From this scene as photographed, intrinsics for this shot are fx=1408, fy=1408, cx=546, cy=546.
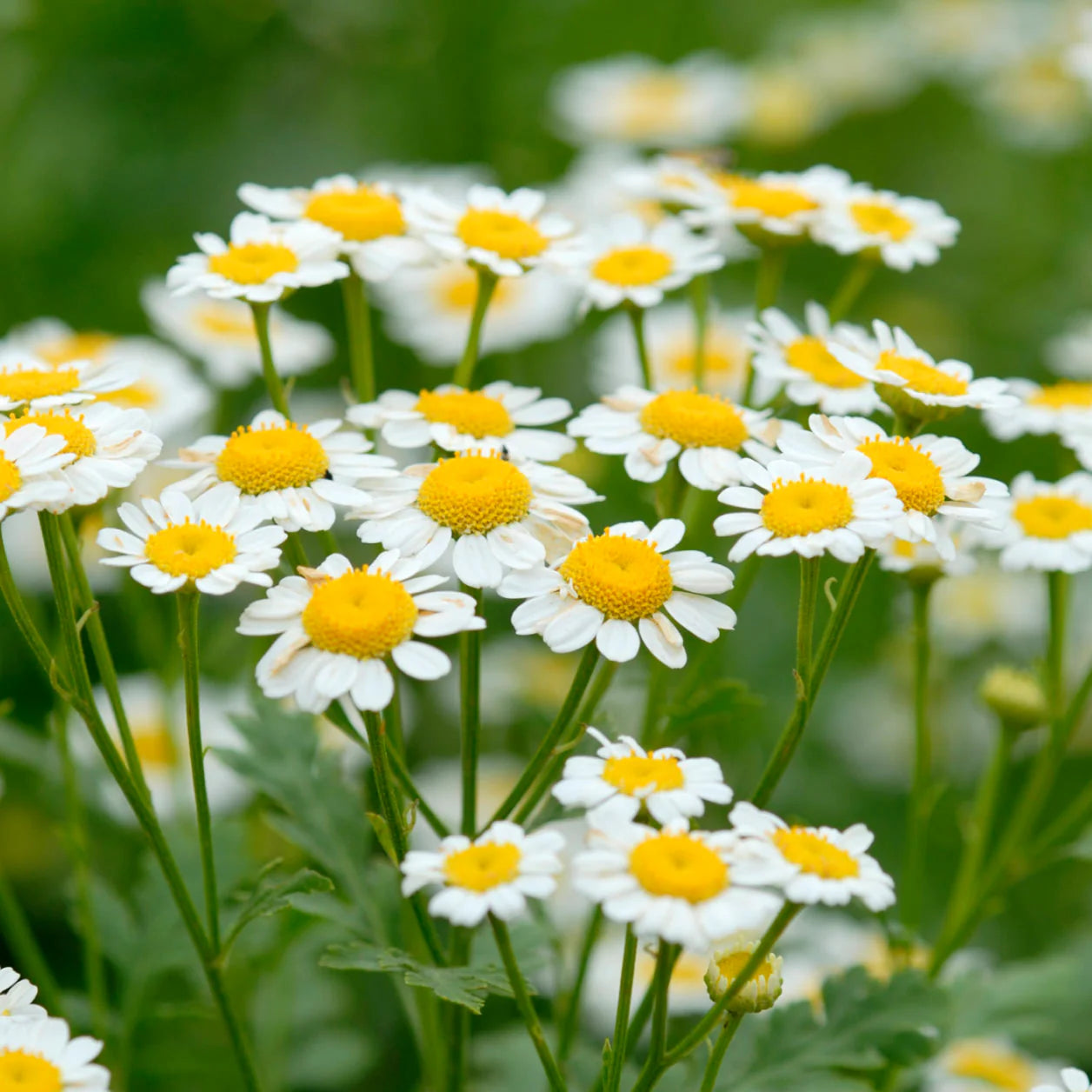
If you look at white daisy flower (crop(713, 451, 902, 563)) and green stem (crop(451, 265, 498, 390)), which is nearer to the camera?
white daisy flower (crop(713, 451, 902, 563))

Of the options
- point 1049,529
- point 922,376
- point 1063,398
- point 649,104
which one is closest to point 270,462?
point 922,376

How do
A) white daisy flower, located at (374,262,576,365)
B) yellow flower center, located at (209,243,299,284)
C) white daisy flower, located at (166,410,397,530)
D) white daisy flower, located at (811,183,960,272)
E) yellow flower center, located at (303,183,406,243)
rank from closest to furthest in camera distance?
white daisy flower, located at (166,410,397,530)
yellow flower center, located at (209,243,299,284)
yellow flower center, located at (303,183,406,243)
white daisy flower, located at (811,183,960,272)
white daisy flower, located at (374,262,576,365)

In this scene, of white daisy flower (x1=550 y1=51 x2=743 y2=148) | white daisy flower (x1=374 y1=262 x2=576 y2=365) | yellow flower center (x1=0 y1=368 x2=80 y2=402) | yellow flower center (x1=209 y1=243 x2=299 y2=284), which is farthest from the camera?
white daisy flower (x1=550 y1=51 x2=743 y2=148)

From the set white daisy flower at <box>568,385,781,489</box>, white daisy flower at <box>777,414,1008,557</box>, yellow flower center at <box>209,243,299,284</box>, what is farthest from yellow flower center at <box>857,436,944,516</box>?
yellow flower center at <box>209,243,299,284</box>

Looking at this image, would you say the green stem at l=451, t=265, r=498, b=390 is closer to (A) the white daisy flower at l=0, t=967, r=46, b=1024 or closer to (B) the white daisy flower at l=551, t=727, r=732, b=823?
(B) the white daisy flower at l=551, t=727, r=732, b=823

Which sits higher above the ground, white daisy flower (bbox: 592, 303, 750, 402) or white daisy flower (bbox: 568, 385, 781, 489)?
white daisy flower (bbox: 568, 385, 781, 489)

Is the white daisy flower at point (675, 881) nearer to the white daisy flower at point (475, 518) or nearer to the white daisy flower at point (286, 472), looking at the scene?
the white daisy flower at point (475, 518)

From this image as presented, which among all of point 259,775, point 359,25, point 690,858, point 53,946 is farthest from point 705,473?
point 359,25

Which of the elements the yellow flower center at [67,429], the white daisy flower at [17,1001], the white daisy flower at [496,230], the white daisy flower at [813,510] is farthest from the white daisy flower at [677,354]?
the white daisy flower at [17,1001]
